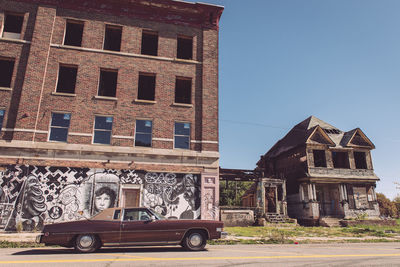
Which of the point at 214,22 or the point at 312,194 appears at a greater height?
the point at 214,22

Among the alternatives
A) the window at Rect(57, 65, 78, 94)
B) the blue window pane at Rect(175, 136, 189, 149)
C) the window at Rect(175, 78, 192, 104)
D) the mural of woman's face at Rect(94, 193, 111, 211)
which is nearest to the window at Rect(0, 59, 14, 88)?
the window at Rect(57, 65, 78, 94)

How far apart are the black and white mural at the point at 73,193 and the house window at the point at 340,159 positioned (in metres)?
18.0

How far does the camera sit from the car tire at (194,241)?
8.16 m

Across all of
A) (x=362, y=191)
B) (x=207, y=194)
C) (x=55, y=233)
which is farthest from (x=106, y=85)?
(x=362, y=191)

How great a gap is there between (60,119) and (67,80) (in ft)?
10.6

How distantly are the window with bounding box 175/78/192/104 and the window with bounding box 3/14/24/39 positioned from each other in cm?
1020

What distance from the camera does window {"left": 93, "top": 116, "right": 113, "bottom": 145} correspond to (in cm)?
1488

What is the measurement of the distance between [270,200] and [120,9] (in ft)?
63.9

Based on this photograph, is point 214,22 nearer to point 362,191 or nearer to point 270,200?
point 270,200

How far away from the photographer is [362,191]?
81.5ft

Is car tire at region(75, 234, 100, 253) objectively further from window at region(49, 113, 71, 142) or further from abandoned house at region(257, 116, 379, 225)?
abandoned house at region(257, 116, 379, 225)

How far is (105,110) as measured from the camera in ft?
50.4

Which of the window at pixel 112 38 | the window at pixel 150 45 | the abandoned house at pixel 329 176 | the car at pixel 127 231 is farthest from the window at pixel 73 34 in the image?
the abandoned house at pixel 329 176

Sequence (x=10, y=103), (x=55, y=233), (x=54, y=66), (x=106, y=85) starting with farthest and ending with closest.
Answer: (x=106, y=85) → (x=54, y=66) → (x=10, y=103) → (x=55, y=233)
